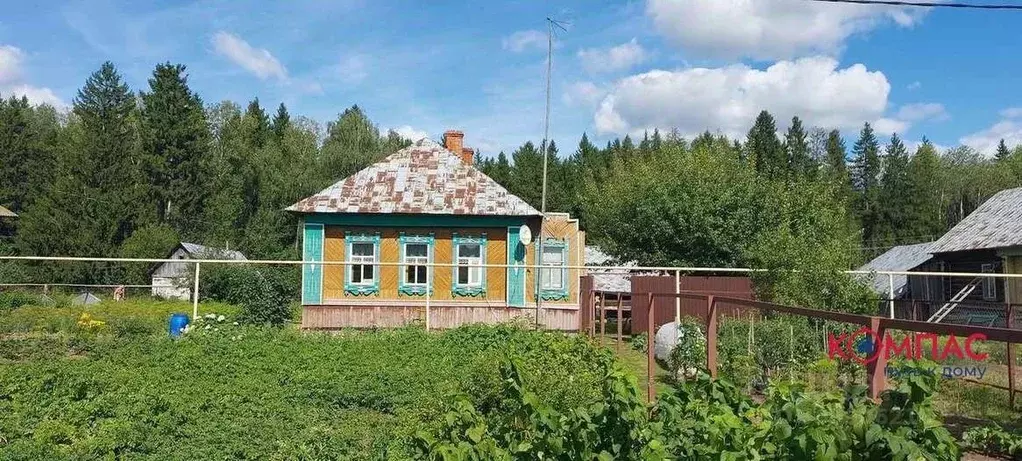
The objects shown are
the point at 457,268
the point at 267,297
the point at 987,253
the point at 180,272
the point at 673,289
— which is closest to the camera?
the point at 267,297

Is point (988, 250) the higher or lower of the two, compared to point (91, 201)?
lower

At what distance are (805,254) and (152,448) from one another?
1192 centimetres

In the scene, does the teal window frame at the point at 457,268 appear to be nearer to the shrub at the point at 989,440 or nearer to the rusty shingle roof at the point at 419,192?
the rusty shingle roof at the point at 419,192

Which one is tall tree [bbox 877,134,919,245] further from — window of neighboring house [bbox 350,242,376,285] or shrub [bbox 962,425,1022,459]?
shrub [bbox 962,425,1022,459]

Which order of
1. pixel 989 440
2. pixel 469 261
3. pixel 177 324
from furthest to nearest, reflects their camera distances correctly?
pixel 469 261 → pixel 177 324 → pixel 989 440

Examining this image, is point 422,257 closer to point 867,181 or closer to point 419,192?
point 419,192

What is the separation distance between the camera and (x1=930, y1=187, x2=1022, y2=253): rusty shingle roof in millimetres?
22344

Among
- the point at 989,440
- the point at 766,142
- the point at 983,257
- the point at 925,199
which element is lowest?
the point at 989,440

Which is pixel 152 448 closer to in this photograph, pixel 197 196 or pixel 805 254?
pixel 805 254

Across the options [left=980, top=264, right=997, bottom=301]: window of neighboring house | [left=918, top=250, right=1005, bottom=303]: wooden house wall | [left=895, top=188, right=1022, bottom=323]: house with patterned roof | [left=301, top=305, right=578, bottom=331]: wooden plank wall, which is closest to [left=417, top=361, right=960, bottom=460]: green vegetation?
[left=301, top=305, right=578, bottom=331]: wooden plank wall

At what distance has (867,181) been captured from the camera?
241 ft

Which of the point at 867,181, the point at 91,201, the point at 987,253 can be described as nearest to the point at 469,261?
the point at 987,253

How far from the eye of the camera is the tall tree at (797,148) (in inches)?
2472

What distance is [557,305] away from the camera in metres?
18.3
